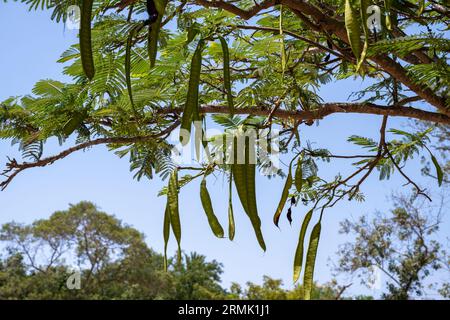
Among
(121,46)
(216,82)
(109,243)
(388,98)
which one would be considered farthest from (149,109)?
(109,243)

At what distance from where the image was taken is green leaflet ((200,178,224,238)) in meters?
0.88

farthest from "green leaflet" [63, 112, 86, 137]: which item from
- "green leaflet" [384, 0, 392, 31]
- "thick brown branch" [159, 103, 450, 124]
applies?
"green leaflet" [384, 0, 392, 31]

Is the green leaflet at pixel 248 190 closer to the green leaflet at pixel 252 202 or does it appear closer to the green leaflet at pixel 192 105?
the green leaflet at pixel 252 202

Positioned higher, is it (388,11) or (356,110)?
(356,110)

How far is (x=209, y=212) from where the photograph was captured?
917 mm

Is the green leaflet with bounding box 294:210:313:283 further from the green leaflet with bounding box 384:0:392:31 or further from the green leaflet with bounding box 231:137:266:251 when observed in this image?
the green leaflet with bounding box 384:0:392:31

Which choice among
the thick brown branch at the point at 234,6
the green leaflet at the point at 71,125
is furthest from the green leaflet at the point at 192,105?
the green leaflet at the point at 71,125

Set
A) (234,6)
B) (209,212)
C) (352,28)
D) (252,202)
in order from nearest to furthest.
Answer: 1. (352,28)
2. (252,202)
3. (209,212)
4. (234,6)

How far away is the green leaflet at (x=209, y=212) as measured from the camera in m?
0.88

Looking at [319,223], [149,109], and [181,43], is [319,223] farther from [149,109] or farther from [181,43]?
[149,109]

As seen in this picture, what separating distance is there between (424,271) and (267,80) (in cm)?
798

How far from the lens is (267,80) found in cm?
164

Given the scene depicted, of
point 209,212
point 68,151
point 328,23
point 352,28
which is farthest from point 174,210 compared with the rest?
point 68,151

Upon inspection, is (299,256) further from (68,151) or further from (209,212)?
(68,151)
